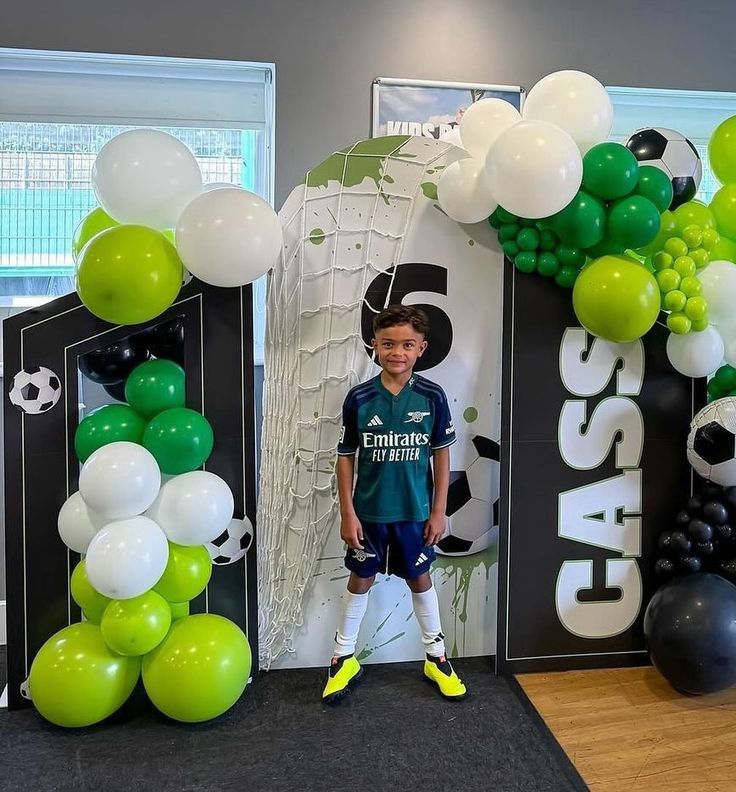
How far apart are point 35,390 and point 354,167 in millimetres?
1127

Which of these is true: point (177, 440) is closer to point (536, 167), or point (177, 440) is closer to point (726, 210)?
point (536, 167)

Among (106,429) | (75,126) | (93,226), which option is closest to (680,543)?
(106,429)

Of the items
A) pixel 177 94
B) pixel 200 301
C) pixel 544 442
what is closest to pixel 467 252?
pixel 544 442

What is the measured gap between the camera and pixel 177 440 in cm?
181

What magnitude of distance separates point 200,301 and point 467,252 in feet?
2.65

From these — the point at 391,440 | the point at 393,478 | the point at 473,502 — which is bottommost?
the point at 473,502

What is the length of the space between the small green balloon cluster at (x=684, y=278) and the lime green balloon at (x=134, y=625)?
5.22 ft

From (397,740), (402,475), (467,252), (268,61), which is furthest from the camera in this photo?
(268,61)

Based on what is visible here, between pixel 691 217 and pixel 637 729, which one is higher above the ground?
pixel 691 217

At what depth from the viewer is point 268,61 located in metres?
2.49

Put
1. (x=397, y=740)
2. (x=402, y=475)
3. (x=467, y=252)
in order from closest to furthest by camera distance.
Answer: (x=397, y=740)
(x=402, y=475)
(x=467, y=252)

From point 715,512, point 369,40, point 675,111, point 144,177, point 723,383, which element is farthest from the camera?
point 675,111

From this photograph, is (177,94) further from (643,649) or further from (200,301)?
(643,649)

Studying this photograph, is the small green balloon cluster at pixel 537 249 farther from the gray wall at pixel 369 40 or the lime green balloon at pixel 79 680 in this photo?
the lime green balloon at pixel 79 680
